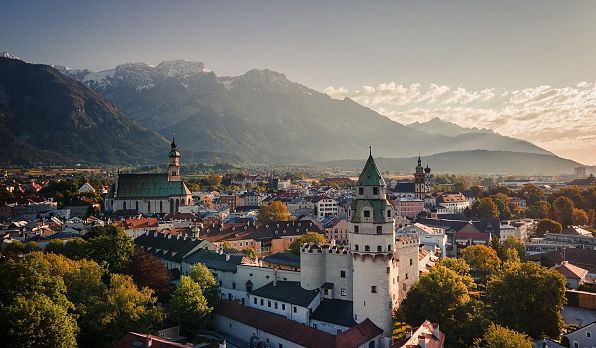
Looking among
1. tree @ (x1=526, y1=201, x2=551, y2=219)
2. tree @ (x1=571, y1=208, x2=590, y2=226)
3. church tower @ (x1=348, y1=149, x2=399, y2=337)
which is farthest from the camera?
tree @ (x1=526, y1=201, x2=551, y2=219)

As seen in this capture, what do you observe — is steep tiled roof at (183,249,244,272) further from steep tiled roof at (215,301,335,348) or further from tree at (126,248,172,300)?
steep tiled roof at (215,301,335,348)

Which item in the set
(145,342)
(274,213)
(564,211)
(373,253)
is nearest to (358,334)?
(373,253)

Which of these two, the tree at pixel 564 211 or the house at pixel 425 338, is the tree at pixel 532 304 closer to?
the house at pixel 425 338

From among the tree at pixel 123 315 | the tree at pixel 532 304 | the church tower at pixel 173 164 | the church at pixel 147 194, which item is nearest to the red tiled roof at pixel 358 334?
the tree at pixel 532 304

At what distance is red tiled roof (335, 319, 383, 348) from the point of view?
4291 centimetres

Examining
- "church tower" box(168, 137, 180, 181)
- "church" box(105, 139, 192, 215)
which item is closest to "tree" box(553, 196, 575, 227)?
"church" box(105, 139, 192, 215)

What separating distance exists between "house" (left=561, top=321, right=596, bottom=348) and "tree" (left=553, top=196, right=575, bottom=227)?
3410 inches

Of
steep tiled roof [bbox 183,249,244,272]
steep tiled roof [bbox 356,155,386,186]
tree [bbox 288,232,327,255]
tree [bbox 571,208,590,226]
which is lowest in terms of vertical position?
steep tiled roof [bbox 183,249,244,272]

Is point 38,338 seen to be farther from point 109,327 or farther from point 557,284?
point 557,284

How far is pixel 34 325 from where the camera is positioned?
38219 mm

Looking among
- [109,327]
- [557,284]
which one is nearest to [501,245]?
[557,284]

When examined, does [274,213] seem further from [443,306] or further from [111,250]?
[443,306]

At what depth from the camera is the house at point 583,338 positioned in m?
46.1

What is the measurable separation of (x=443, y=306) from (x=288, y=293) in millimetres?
16723
